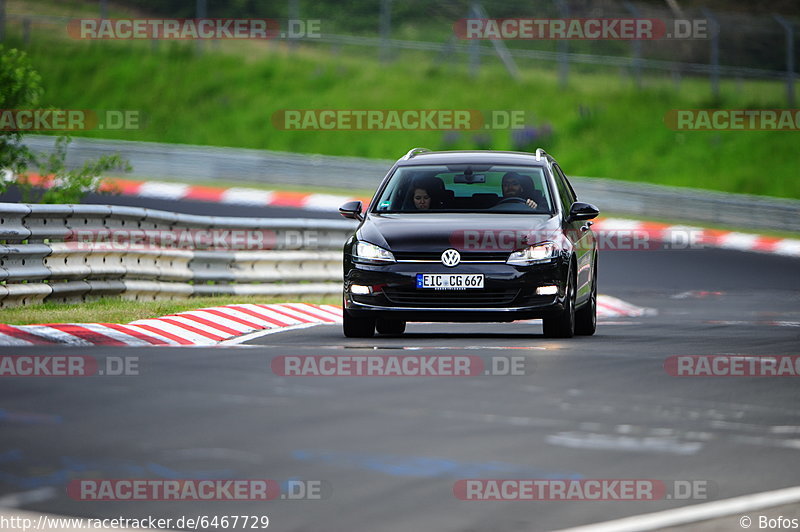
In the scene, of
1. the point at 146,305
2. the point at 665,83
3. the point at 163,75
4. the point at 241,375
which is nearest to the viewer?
the point at 241,375

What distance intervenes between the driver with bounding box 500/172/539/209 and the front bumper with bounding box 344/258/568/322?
1.06 metres

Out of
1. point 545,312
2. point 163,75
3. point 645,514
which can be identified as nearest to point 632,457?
point 645,514

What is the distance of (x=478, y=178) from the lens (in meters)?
13.7

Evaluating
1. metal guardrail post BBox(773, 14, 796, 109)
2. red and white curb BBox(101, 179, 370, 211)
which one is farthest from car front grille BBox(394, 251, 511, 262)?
metal guardrail post BBox(773, 14, 796, 109)

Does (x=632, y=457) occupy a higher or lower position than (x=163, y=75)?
lower

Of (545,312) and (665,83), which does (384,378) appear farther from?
(665,83)

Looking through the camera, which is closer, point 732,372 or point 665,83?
point 732,372

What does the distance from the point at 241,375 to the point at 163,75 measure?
131 ft
